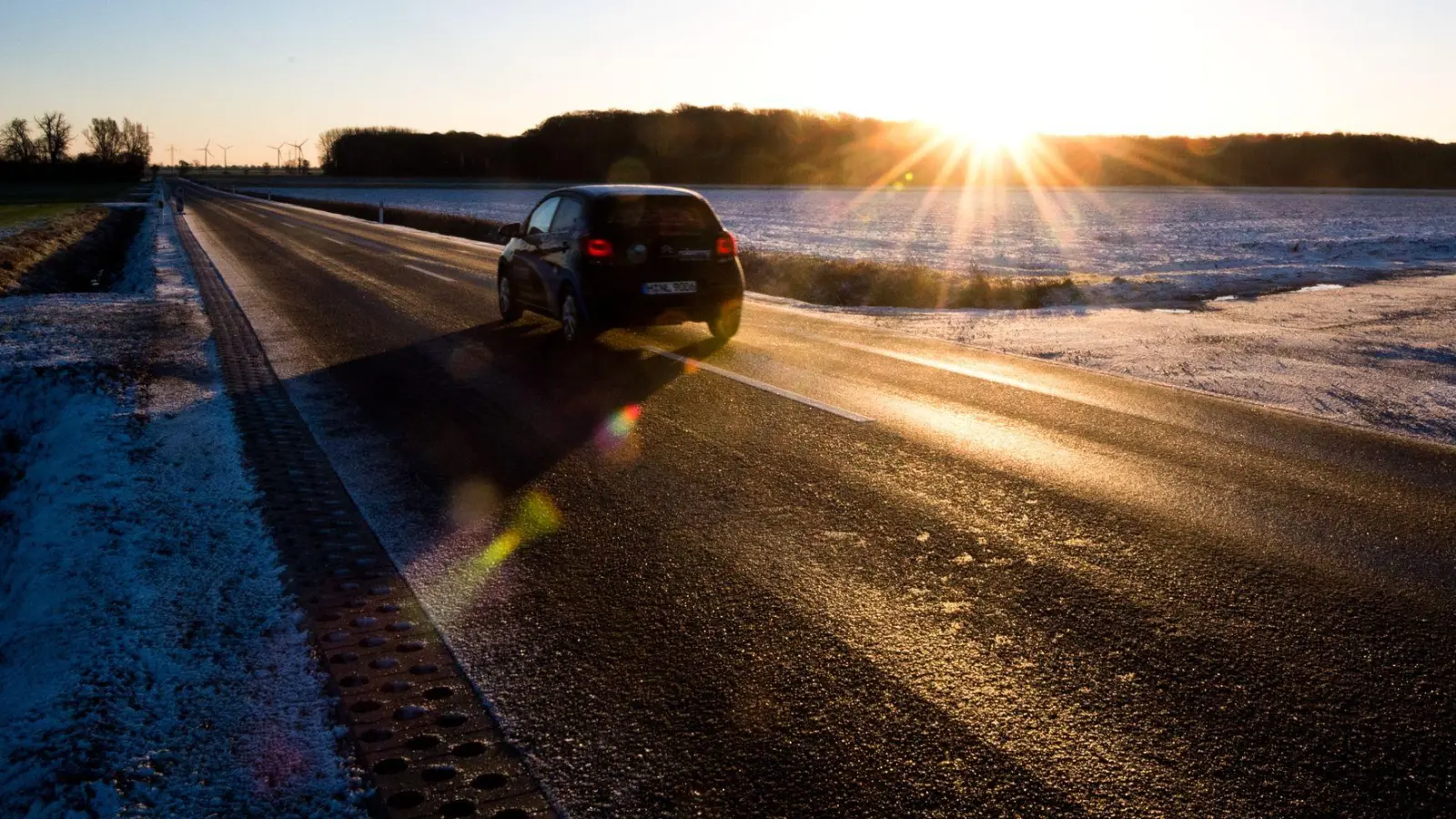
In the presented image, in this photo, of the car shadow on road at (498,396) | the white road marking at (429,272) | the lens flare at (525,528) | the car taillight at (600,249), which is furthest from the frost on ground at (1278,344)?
the lens flare at (525,528)

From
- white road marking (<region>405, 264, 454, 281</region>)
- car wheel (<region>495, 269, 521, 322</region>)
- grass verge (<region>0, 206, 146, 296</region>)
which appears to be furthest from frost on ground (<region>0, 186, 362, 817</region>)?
grass verge (<region>0, 206, 146, 296</region>)

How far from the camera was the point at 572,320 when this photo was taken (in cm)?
1031

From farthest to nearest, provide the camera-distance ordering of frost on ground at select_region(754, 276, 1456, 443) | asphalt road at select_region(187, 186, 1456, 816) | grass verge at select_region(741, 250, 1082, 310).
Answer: grass verge at select_region(741, 250, 1082, 310) < frost on ground at select_region(754, 276, 1456, 443) < asphalt road at select_region(187, 186, 1456, 816)

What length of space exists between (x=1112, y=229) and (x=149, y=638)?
50976 millimetres

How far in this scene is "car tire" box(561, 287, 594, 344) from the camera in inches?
400

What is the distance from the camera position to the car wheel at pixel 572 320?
10.2 meters

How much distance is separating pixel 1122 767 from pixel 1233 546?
7.19 feet

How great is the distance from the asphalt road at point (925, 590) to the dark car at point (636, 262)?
6.16ft

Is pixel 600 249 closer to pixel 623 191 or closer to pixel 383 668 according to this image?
pixel 623 191

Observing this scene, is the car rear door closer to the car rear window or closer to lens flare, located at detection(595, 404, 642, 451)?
the car rear window

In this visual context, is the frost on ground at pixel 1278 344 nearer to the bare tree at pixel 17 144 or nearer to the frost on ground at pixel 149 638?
the frost on ground at pixel 149 638

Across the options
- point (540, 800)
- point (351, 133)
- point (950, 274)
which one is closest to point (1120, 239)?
point (950, 274)

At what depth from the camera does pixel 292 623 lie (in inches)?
145

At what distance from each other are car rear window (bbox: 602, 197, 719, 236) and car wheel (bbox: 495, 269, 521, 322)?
2.44 meters
